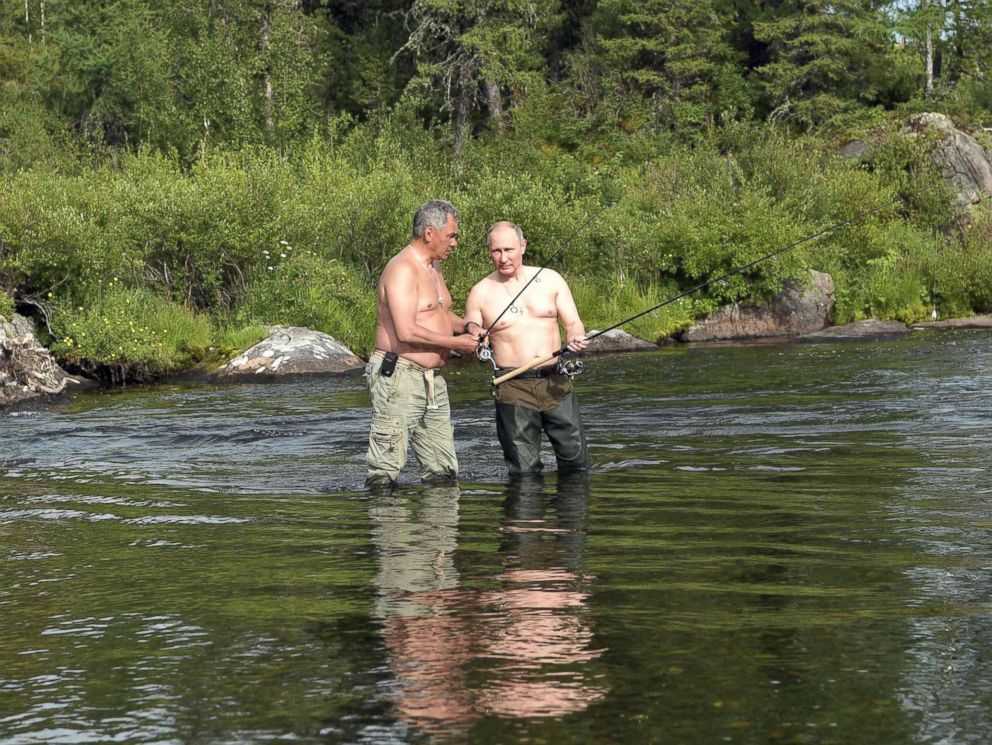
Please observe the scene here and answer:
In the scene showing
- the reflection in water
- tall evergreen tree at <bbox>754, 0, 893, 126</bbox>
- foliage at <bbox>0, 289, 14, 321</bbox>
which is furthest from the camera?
tall evergreen tree at <bbox>754, 0, 893, 126</bbox>

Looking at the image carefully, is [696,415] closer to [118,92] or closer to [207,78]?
[207,78]

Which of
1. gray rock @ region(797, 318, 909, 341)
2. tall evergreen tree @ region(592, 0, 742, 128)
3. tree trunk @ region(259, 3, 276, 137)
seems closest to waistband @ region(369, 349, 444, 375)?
gray rock @ region(797, 318, 909, 341)

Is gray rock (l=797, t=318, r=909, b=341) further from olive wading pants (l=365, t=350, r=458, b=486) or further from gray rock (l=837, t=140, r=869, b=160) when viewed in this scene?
olive wading pants (l=365, t=350, r=458, b=486)

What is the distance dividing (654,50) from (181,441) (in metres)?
30.4

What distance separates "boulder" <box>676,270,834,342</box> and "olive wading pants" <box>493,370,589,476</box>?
51.7 feet

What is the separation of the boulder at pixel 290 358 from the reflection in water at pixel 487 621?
11833mm

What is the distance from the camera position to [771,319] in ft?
86.1

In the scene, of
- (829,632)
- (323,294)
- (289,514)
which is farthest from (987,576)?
(323,294)

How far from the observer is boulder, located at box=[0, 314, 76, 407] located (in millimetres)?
18250

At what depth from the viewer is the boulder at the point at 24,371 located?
18250 millimetres

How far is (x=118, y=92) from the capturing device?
1569 inches

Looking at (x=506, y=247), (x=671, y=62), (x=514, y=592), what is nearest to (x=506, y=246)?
(x=506, y=247)

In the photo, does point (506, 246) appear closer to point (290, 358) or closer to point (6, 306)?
point (290, 358)

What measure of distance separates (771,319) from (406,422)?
58.9ft
